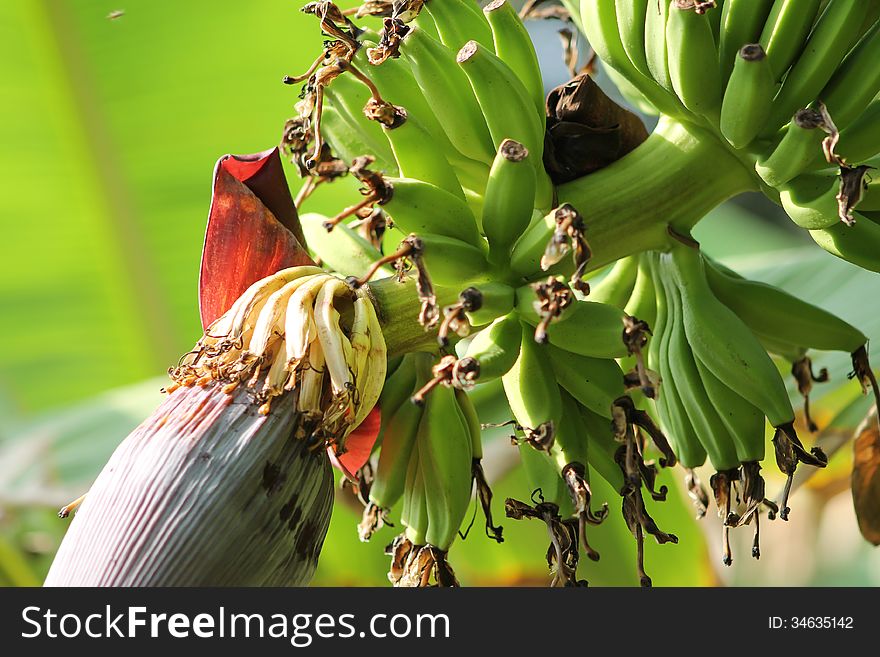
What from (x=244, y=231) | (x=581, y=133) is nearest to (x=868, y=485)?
(x=581, y=133)

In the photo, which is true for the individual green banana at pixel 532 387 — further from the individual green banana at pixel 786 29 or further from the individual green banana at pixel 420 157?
the individual green banana at pixel 786 29

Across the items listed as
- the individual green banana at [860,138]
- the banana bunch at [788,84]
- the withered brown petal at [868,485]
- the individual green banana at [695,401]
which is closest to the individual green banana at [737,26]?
the banana bunch at [788,84]

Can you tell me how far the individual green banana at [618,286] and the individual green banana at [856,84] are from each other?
24cm

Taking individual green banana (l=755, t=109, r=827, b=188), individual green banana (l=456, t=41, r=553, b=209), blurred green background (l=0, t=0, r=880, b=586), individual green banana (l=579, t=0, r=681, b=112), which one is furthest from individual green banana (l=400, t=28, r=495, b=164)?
blurred green background (l=0, t=0, r=880, b=586)

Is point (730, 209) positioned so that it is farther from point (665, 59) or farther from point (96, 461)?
point (96, 461)

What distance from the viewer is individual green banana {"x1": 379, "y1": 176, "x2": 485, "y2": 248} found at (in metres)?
0.68

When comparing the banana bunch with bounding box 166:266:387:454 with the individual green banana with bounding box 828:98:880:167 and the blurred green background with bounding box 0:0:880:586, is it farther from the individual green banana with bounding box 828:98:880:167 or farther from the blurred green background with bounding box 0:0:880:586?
the blurred green background with bounding box 0:0:880:586

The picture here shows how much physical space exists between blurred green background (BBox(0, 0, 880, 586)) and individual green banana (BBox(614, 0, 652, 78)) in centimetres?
48

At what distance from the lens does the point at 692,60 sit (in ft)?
2.28

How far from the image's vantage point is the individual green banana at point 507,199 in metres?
0.69

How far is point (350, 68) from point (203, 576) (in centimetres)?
42

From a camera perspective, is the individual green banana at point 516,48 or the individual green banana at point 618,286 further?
the individual green banana at point 618,286

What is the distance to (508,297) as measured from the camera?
26.8 inches

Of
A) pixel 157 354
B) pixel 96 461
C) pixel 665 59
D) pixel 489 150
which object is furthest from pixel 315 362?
pixel 157 354
